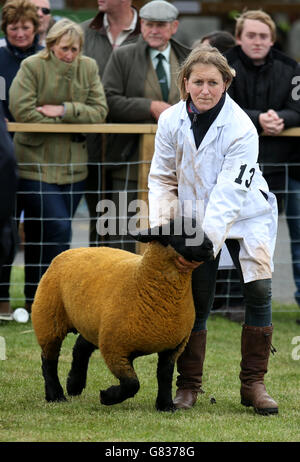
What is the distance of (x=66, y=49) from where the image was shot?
749cm

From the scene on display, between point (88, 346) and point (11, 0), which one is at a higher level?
point (11, 0)

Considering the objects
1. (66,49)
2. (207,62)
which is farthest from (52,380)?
(66,49)

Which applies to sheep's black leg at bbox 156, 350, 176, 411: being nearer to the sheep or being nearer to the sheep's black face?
the sheep

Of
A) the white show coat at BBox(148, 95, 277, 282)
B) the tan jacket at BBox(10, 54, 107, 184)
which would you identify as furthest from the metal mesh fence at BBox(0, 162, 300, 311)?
the white show coat at BBox(148, 95, 277, 282)

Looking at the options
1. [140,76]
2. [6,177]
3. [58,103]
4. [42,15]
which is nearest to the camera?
[6,177]

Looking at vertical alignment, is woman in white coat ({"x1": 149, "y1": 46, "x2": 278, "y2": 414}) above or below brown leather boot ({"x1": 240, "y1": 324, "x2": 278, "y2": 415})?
above

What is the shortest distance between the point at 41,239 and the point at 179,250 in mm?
3138

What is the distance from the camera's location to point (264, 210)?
5328 mm

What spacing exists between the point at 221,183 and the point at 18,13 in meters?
3.44

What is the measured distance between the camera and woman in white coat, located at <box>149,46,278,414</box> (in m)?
5.14

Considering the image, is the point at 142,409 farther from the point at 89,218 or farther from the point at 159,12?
the point at 159,12
